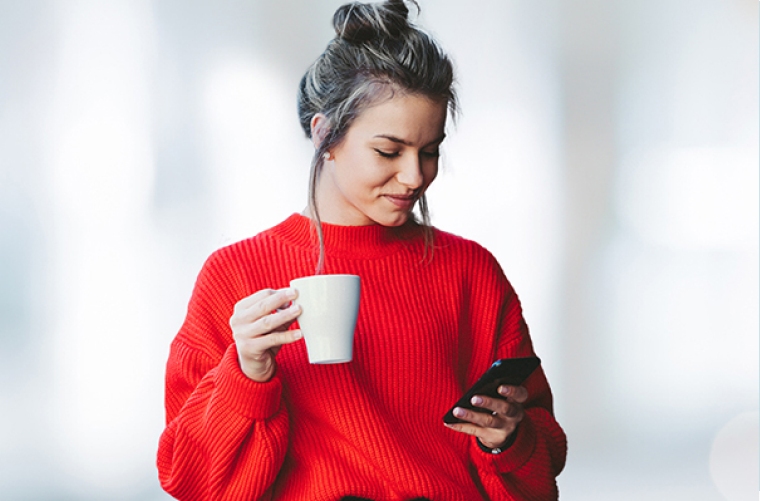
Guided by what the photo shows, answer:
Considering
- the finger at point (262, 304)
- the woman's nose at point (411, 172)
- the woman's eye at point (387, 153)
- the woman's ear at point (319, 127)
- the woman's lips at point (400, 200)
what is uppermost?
the woman's ear at point (319, 127)

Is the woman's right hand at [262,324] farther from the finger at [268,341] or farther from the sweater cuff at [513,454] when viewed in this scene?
the sweater cuff at [513,454]

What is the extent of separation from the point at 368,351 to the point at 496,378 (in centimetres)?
22

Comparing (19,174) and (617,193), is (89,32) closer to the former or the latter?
(19,174)

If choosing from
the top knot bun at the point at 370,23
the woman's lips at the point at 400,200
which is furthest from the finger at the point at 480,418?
the top knot bun at the point at 370,23

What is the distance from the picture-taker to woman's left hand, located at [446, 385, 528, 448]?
1.01 meters

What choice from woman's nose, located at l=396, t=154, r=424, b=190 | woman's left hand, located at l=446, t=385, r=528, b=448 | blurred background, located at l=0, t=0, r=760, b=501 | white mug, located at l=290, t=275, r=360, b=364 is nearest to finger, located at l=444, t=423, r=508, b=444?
woman's left hand, located at l=446, t=385, r=528, b=448

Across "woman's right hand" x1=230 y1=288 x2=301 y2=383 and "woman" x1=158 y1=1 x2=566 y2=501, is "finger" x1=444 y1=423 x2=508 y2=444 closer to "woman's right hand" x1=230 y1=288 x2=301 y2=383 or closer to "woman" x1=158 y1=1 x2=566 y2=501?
"woman" x1=158 y1=1 x2=566 y2=501

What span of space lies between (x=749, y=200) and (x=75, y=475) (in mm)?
2939

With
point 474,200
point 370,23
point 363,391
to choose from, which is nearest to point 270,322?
point 363,391

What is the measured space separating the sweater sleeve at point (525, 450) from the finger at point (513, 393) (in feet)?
0.25

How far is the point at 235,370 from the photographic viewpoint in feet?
3.12

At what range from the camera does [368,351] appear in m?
1.15

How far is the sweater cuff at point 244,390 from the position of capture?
0.95 m

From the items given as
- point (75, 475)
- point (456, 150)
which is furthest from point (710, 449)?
point (75, 475)
